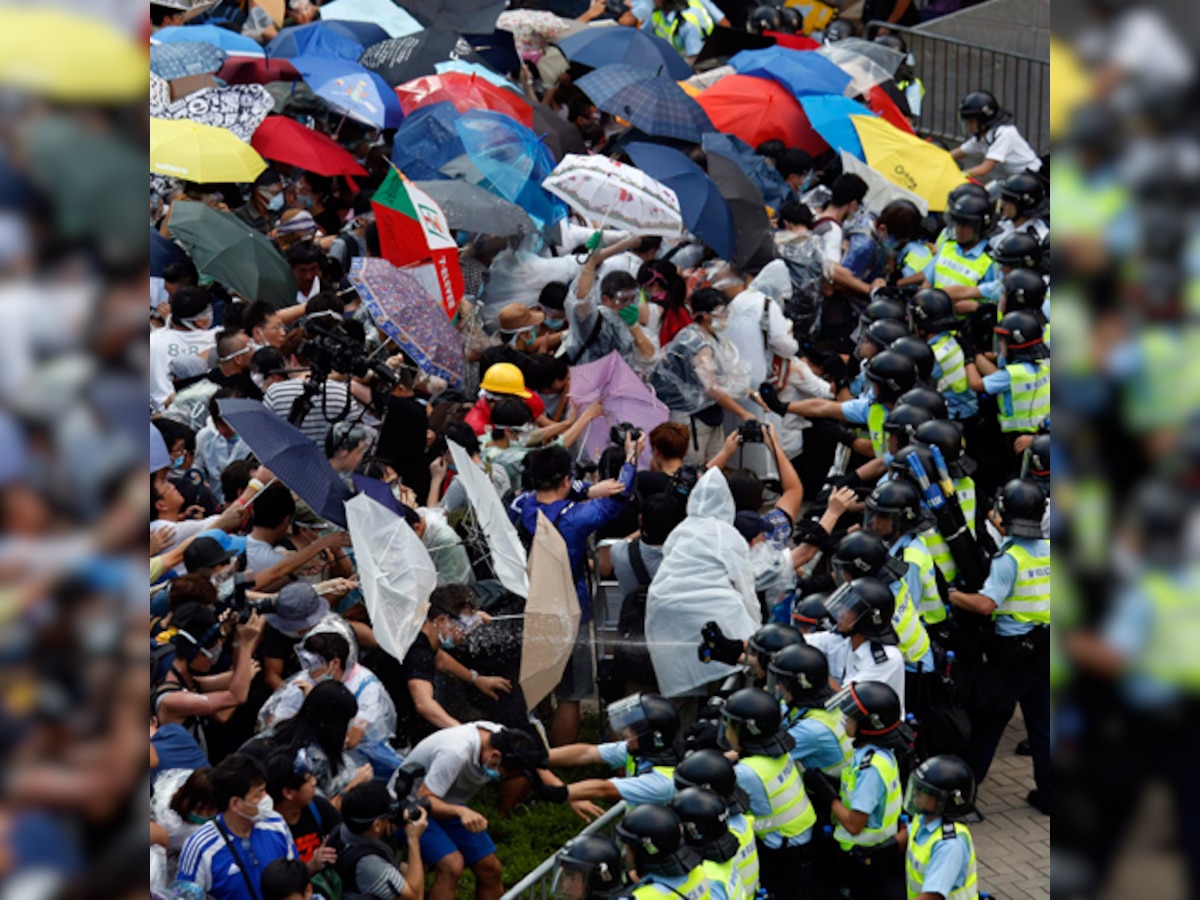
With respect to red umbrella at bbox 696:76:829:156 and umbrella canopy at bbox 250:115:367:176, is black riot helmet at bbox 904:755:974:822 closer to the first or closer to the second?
umbrella canopy at bbox 250:115:367:176

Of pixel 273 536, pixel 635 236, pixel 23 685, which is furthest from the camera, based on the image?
pixel 635 236

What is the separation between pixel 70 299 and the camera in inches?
25.8

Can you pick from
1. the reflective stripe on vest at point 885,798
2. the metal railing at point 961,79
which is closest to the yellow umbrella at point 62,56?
the reflective stripe on vest at point 885,798

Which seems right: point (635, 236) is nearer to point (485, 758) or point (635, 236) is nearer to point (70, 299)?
point (485, 758)

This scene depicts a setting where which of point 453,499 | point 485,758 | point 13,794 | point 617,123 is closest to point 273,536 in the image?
point 453,499

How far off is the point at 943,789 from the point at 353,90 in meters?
8.87

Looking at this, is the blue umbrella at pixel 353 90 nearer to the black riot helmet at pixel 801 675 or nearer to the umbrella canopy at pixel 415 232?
the umbrella canopy at pixel 415 232

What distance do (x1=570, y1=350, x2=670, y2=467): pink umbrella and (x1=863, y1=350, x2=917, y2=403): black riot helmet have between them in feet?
4.61

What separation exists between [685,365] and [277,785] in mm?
5148

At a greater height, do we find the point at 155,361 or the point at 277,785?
the point at 155,361

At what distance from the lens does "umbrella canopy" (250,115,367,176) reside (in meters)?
12.1

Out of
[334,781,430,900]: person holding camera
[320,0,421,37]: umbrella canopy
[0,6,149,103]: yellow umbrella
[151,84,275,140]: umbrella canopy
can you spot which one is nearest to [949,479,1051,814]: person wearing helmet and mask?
[334,781,430,900]: person holding camera

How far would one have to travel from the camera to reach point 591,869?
17.7 feet

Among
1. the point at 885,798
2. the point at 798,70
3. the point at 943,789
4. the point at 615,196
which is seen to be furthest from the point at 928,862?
the point at 798,70
